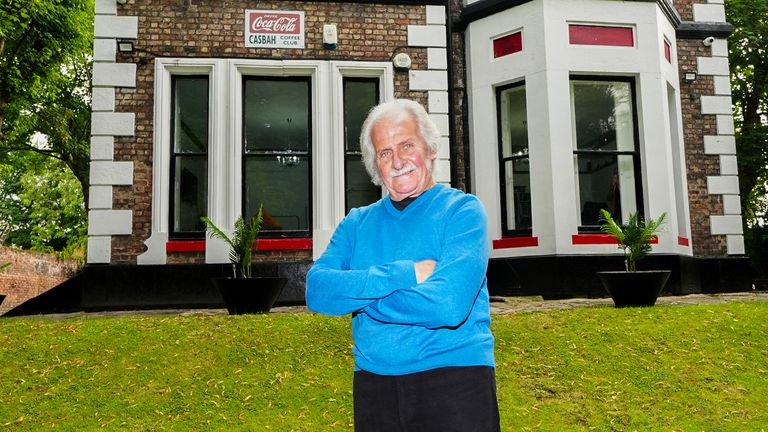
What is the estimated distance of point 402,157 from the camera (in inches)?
81.7

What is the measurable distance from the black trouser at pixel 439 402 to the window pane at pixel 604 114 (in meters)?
8.91

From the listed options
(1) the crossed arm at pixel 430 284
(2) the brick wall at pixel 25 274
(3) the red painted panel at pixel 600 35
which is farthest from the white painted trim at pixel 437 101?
(2) the brick wall at pixel 25 274

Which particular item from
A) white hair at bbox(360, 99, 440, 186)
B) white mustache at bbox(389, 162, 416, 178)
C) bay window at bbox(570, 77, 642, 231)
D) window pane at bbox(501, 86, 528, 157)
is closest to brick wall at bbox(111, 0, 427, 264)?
window pane at bbox(501, 86, 528, 157)

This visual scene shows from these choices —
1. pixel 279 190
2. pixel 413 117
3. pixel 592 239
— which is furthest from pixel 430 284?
pixel 592 239

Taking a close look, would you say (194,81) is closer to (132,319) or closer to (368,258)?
(132,319)

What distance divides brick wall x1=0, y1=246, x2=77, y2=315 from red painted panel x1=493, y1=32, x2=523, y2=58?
60.1 ft

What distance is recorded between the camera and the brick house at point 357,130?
29.7 feet

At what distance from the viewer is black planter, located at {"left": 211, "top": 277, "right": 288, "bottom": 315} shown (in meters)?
7.20

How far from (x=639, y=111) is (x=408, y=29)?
4.15 metres

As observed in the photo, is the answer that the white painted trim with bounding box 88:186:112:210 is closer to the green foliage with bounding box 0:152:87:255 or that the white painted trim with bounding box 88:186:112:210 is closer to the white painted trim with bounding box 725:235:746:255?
the white painted trim with bounding box 725:235:746:255

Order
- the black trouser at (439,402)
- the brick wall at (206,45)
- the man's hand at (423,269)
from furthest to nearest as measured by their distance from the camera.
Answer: the brick wall at (206,45) → the man's hand at (423,269) → the black trouser at (439,402)

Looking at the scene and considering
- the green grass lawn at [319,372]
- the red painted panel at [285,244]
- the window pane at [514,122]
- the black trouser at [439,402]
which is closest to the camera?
the black trouser at [439,402]

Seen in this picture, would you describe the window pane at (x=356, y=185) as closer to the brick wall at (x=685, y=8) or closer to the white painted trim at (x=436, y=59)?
the white painted trim at (x=436, y=59)

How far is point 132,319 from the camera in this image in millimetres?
7016
